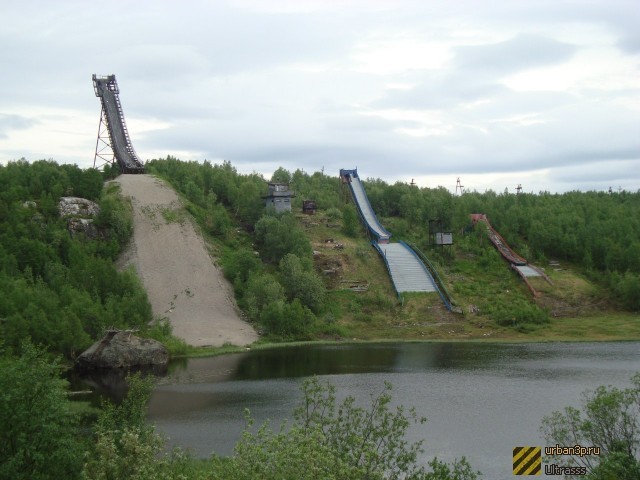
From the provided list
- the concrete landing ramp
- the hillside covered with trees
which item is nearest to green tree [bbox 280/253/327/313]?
the hillside covered with trees

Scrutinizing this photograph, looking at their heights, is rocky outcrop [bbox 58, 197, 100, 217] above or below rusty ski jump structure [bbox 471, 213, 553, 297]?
above

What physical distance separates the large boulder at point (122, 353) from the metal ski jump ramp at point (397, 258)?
29.1m

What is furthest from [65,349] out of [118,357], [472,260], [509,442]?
[472,260]

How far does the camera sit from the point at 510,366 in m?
48.5

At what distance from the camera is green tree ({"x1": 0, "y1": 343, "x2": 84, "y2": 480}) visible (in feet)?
67.4

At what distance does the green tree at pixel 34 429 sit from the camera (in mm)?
20547

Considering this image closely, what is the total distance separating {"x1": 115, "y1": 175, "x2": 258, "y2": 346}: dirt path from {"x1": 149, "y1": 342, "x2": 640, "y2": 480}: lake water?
8.23 meters

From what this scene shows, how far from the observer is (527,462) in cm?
2547

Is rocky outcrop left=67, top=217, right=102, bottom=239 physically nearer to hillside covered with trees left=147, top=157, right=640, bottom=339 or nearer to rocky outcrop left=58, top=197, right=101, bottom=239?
rocky outcrop left=58, top=197, right=101, bottom=239

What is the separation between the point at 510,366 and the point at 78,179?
5517 cm

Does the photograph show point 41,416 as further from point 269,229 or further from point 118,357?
point 269,229

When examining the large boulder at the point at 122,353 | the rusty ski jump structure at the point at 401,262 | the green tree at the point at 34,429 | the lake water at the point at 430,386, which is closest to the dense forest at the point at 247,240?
the large boulder at the point at 122,353

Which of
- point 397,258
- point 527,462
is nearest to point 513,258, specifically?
point 397,258

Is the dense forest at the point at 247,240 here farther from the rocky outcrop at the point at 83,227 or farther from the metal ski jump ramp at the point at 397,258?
the metal ski jump ramp at the point at 397,258
